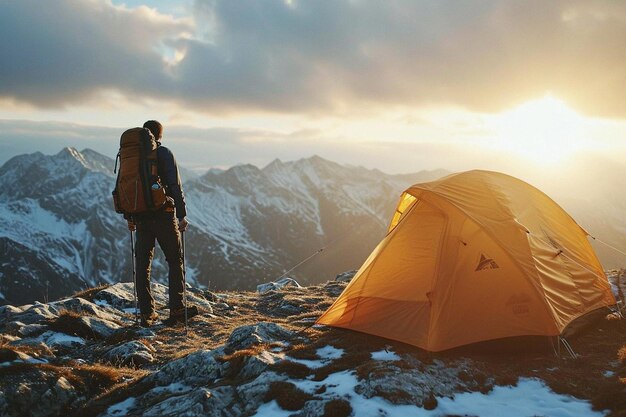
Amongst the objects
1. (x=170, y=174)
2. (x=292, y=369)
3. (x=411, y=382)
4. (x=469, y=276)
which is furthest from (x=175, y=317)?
(x=469, y=276)

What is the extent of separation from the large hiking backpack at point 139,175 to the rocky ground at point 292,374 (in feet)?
12.4

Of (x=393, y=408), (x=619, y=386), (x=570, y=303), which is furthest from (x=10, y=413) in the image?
(x=570, y=303)

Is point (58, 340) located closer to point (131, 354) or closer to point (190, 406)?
point (131, 354)

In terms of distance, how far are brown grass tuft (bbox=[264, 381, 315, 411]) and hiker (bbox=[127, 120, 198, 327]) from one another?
5782 mm

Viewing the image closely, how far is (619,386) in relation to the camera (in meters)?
8.37

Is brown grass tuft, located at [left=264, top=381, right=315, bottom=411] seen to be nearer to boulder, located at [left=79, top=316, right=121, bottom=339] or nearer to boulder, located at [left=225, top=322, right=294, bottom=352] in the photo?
boulder, located at [left=225, top=322, right=294, bottom=352]

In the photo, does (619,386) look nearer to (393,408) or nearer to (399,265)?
(393,408)

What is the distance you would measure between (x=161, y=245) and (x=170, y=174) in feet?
6.68

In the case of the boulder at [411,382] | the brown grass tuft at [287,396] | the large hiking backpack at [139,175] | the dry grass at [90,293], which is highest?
the large hiking backpack at [139,175]

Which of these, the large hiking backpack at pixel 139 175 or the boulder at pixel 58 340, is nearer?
the boulder at pixel 58 340

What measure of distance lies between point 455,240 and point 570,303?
3462 mm

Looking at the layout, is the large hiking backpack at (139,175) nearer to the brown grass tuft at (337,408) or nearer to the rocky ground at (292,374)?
the rocky ground at (292,374)

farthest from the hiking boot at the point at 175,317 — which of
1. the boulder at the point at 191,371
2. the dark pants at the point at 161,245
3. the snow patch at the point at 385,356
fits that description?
the snow patch at the point at 385,356

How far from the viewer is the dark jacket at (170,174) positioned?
12.5 m
